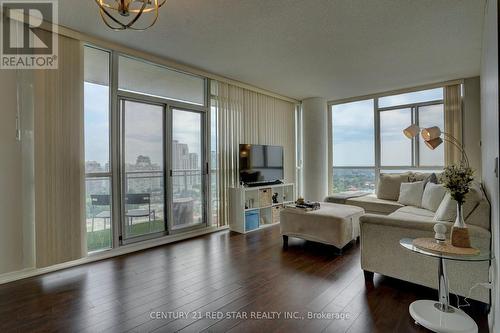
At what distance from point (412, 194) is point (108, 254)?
4515 mm

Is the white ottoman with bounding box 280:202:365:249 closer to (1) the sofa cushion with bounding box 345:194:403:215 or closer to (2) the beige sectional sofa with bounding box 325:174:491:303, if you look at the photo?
(2) the beige sectional sofa with bounding box 325:174:491:303

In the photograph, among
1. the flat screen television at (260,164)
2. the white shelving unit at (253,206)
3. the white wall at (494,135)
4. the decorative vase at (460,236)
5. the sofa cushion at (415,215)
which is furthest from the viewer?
the flat screen television at (260,164)

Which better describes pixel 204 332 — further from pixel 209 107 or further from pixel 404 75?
pixel 404 75

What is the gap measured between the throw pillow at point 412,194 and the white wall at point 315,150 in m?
1.94

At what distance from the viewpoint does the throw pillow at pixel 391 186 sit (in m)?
4.70

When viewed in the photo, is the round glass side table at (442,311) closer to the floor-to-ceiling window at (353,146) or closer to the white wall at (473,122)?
the white wall at (473,122)

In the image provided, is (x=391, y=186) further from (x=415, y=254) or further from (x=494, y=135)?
(x=494, y=135)

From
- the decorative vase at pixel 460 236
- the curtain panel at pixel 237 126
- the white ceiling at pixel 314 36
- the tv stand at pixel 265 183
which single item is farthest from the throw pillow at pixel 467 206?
the curtain panel at pixel 237 126

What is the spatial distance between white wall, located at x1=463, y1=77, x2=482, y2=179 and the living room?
0.02 meters

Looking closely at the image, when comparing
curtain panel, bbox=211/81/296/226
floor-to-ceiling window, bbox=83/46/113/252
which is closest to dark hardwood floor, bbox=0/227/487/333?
floor-to-ceiling window, bbox=83/46/113/252

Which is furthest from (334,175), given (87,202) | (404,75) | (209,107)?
(87,202)

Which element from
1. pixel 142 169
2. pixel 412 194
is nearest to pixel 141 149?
pixel 142 169

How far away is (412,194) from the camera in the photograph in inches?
164

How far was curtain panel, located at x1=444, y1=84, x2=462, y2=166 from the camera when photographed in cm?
474
